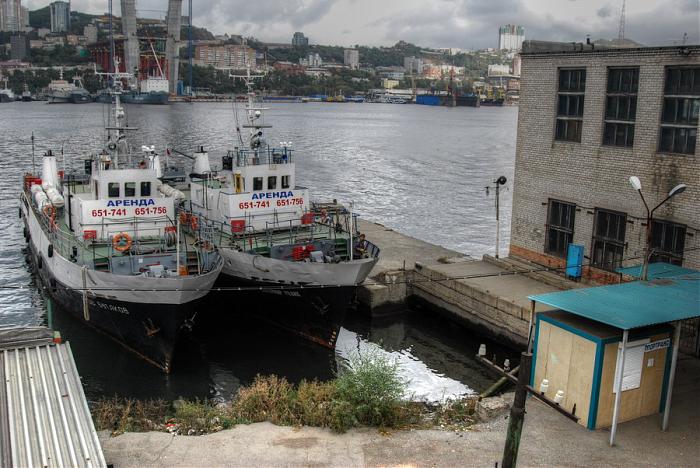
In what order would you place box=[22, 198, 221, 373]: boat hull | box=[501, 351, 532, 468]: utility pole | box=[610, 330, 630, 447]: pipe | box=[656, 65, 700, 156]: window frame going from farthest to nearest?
box=[22, 198, 221, 373]: boat hull < box=[656, 65, 700, 156]: window frame < box=[610, 330, 630, 447]: pipe < box=[501, 351, 532, 468]: utility pole

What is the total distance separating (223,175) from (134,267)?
7842mm

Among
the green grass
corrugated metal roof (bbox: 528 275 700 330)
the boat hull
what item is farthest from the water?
corrugated metal roof (bbox: 528 275 700 330)

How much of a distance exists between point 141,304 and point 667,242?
49.5 feet

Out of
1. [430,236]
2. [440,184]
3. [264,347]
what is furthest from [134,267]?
[440,184]

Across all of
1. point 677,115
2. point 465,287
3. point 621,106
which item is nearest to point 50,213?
point 465,287

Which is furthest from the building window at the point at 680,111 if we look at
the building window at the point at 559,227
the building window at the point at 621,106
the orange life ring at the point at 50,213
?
the orange life ring at the point at 50,213

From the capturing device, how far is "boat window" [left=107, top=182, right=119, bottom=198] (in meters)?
24.2

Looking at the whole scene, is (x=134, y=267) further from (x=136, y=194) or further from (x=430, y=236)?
(x=430, y=236)

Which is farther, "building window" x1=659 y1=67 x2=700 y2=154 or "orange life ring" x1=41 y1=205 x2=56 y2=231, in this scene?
"orange life ring" x1=41 y1=205 x2=56 y2=231

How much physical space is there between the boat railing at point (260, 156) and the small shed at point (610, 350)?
15.4 m

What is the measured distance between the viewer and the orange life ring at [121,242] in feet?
71.5

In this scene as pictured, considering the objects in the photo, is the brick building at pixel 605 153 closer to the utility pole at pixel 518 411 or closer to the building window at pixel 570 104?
the building window at pixel 570 104

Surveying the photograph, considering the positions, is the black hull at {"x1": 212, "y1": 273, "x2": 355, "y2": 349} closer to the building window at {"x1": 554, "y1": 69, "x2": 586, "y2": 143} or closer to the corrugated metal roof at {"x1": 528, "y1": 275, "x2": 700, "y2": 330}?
the building window at {"x1": 554, "y1": 69, "x2": 586, "y2": 143}

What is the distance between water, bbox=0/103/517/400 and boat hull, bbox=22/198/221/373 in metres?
0.67
